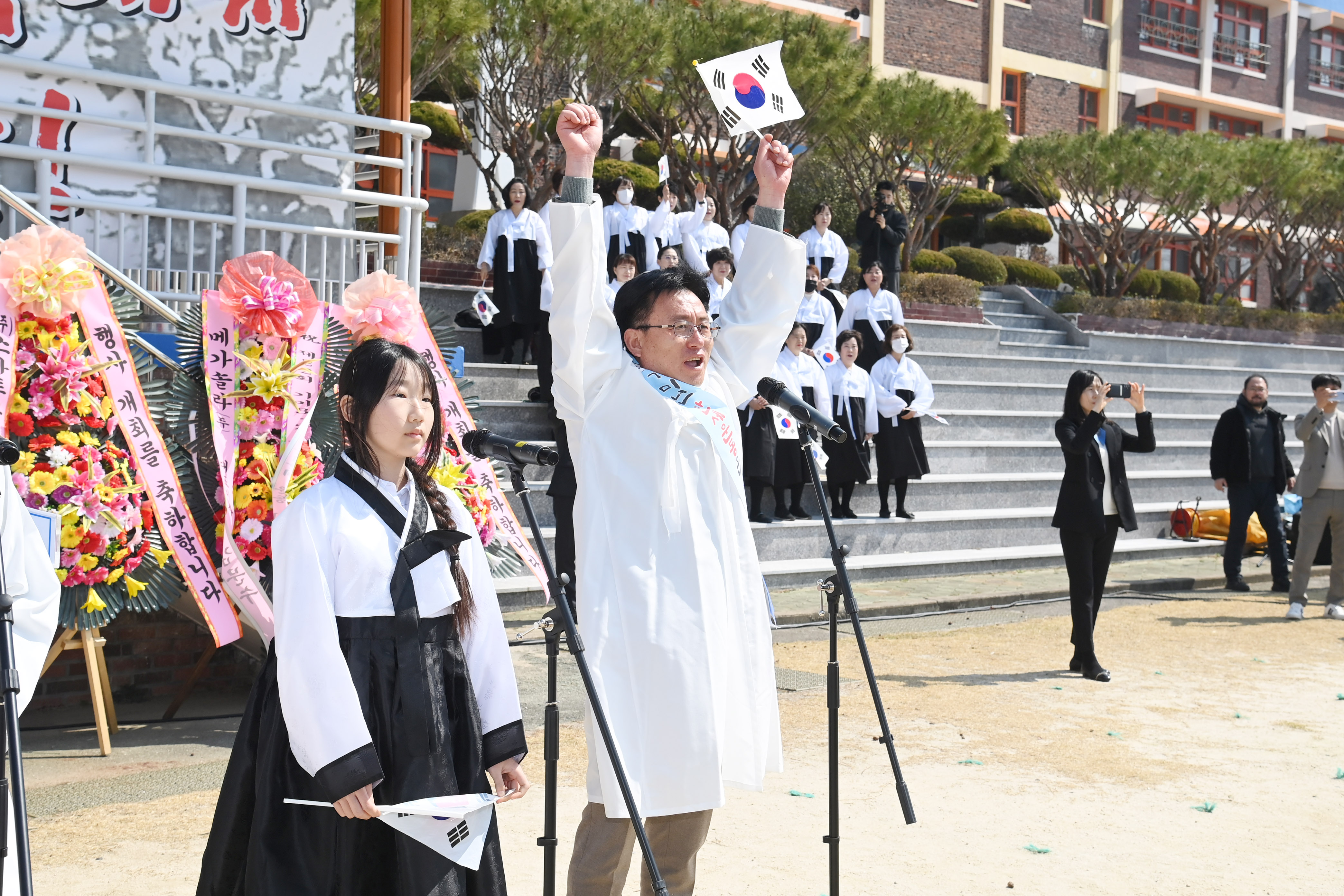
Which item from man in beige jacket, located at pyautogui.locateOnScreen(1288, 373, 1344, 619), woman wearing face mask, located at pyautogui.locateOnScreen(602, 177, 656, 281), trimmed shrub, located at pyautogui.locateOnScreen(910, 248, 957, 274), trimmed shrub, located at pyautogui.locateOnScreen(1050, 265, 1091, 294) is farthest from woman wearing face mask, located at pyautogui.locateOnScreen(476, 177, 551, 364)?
trimmed shrub, located at pyautogui.locateOnScreen(1050, 265, 1091, 294)

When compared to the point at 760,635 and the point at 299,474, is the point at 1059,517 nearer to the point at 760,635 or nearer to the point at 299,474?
the point at 299,474

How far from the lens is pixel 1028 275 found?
2536cm

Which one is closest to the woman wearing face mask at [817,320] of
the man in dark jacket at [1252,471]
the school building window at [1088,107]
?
the man in dark jacket at [1252,471]

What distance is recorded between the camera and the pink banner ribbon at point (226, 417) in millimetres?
5836

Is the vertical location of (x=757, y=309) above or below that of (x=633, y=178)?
below

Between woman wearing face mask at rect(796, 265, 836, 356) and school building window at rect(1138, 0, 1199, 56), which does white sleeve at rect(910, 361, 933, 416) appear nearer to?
woman wearing face mask at rect(796, 265, 836, 356)

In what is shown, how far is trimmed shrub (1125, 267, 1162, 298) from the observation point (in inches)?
1099

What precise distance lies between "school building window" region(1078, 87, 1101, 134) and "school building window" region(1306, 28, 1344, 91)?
369 inches

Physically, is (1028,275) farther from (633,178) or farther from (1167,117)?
(1167,117)

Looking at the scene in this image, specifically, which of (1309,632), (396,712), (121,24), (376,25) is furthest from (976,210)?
(396,712)

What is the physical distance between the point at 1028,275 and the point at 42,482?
2226 centimetres

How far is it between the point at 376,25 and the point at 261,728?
47.8ft

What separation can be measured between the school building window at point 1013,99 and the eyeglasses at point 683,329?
31882mm

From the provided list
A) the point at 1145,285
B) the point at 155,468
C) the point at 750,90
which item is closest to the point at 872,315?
the point at 155,468
